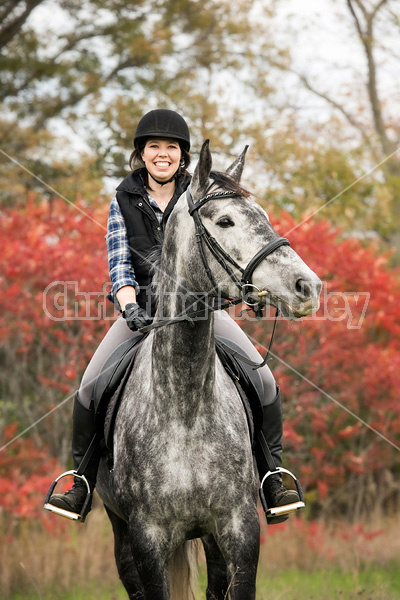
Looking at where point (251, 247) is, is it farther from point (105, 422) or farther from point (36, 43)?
point (36, 43)

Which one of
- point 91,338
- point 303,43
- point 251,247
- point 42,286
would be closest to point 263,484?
point 251,247

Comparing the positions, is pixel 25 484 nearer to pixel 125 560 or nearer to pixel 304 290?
pixel 125 560

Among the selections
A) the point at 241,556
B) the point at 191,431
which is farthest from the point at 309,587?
the point at 191,431

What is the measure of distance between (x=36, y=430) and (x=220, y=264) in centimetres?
556

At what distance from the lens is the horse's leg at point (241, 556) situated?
370 centimetres

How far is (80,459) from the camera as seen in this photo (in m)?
4.68

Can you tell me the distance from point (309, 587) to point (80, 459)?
3523mm

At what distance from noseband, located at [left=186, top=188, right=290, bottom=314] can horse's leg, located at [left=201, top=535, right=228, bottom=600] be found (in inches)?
63.6

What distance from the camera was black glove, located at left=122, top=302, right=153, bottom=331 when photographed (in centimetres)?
385

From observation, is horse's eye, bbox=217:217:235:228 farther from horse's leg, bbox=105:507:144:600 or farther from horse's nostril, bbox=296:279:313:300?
horse's leg, bbox=105:507:144:600

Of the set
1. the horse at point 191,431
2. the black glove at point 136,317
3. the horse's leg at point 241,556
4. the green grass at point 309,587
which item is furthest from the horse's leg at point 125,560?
the black glove at point 136,317

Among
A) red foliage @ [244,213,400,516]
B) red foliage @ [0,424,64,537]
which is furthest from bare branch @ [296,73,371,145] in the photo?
red foliage @ [0,424,64,537]

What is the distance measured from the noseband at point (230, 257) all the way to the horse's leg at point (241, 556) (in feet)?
3.99

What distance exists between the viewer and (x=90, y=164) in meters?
13.0
